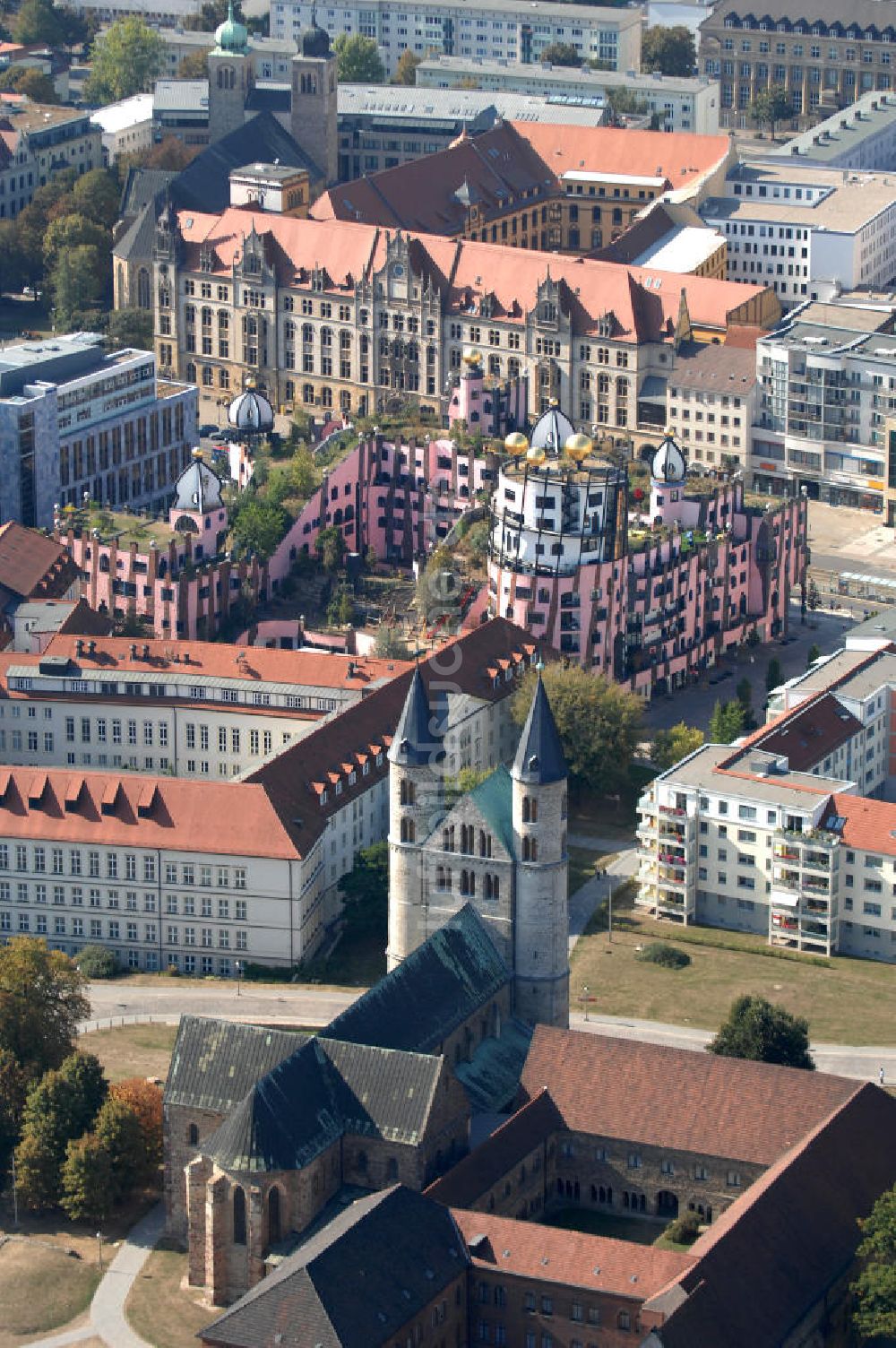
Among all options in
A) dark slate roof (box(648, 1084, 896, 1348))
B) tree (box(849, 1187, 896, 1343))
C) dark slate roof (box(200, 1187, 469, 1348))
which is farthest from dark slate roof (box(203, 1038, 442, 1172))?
tree (box(849, 1187, 896, 1343))

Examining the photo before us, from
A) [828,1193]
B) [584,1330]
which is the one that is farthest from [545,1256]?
[828,1193]

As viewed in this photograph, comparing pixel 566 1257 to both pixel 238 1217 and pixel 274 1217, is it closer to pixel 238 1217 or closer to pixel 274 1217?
pixel 274 1217

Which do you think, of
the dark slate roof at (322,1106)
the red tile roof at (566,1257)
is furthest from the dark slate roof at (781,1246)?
the dark slate roof at (322,1106)

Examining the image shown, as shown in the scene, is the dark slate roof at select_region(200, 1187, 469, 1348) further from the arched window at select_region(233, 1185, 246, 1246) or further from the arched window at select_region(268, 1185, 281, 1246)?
the arched window at select_region(233, 1185, 246, 1246)

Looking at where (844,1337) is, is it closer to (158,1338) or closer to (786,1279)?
(786,1279)

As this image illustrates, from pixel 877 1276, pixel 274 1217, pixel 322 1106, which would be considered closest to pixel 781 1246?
pixel 877 1276

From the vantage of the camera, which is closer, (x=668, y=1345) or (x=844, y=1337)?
(x=668, y=1345)
